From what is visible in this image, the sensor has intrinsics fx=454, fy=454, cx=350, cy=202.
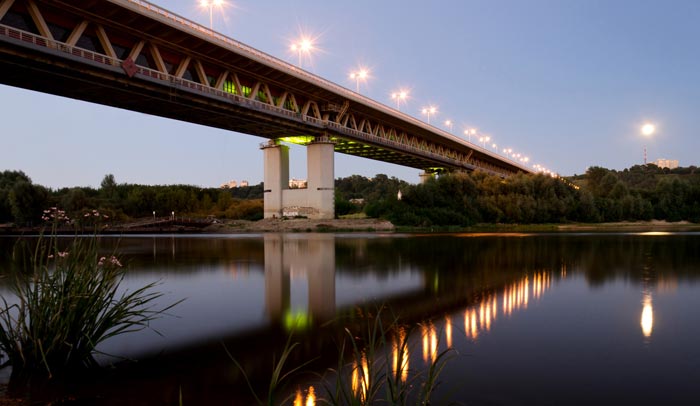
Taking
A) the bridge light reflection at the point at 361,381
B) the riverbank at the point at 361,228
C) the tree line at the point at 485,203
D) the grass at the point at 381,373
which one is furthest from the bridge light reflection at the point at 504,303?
the tree line at the point at 485,203

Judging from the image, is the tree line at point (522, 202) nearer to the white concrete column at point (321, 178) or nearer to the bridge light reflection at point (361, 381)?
the white concrete column at point (321, 178)

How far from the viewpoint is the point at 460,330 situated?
7.24 meters

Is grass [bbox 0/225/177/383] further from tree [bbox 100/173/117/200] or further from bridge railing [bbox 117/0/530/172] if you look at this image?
tree [bbox 100/173/117/200]

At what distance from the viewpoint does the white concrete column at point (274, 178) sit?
56031 millimetres

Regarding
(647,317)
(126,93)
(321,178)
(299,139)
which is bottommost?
(647,317)

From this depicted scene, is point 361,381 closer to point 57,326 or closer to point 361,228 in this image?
point 57,326

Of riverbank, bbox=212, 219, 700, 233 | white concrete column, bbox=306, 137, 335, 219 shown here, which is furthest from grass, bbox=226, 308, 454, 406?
white concrete column, bbox=306, 137, 335, 219

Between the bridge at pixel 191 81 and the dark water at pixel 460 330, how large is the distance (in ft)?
64.0

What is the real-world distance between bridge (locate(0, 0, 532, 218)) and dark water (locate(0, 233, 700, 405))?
768 inches

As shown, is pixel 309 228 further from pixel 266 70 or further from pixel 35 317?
pixel 35 317

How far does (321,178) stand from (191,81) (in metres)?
21.0

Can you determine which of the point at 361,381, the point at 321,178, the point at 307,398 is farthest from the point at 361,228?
the point at 361,381

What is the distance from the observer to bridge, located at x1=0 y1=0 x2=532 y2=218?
88.8 ft

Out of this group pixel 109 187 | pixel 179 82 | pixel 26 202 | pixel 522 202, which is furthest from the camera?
pixel 109 187
